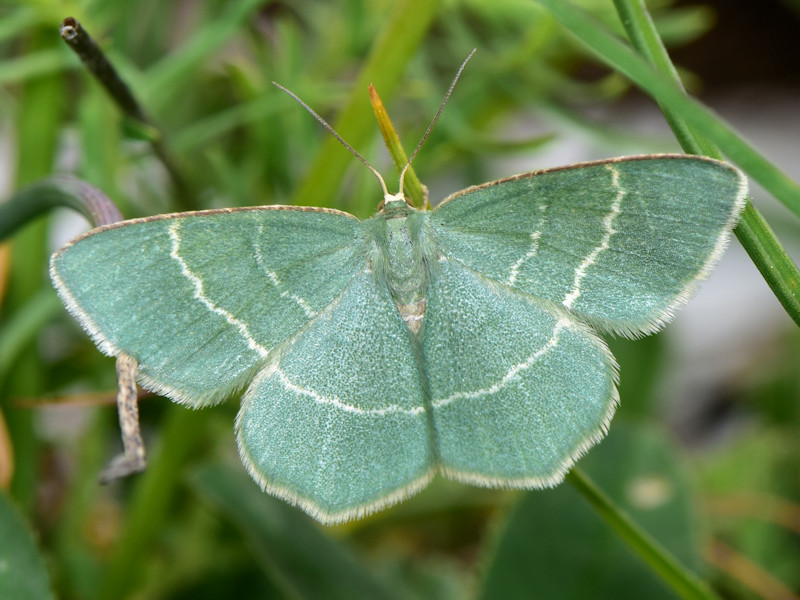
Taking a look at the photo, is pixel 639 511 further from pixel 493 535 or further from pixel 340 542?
pixel 340 542

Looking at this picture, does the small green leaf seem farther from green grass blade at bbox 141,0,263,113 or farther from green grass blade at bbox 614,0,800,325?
green grass blade at bbox 614,0,800,325

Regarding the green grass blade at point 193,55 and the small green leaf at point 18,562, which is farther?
the green grass blade at point 193,55

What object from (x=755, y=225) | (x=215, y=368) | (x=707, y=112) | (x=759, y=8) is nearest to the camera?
(x=707, y=112)

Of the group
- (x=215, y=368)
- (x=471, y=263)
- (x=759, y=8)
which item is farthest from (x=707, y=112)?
(x=759, y=8)

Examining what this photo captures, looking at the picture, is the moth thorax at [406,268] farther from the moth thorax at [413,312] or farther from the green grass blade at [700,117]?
the green grass blade at [700,117]

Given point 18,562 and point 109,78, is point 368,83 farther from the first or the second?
point 18,562

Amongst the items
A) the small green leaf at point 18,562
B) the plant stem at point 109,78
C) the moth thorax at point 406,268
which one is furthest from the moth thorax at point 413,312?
the small green leaf at point 18,562

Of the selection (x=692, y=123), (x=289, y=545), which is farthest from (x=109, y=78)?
(x=289, y=545)

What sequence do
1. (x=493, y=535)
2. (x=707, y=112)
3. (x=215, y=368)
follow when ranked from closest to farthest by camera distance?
(x=707, y=112) → (x=215, y=368) → (x=493, y=535)
